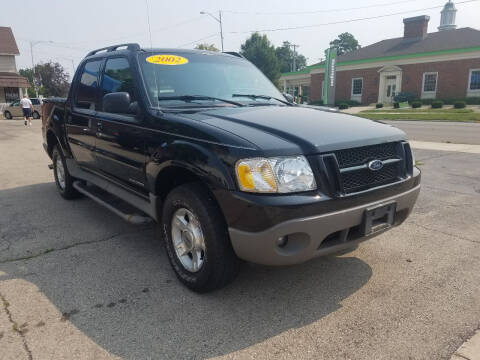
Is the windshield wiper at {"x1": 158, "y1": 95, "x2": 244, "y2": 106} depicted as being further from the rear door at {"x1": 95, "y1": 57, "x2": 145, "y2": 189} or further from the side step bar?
the side step bar

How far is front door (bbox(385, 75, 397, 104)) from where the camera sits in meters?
39.8

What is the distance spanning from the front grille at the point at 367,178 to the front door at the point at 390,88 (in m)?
40.6

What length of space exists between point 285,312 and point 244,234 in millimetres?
743

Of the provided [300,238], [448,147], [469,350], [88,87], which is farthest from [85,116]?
[448,147]

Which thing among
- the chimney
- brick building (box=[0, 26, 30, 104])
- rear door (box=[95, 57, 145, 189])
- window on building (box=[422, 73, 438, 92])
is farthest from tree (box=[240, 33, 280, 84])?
rear door (box=[95, 57, 145, 189])

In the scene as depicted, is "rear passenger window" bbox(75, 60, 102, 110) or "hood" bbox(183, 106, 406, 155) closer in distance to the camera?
"hood" bbox(183, 106, 406, 155)

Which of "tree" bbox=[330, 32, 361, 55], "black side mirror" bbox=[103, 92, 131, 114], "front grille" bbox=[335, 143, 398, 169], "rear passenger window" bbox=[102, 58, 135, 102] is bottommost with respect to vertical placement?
"front grille" bbox=[335, 143, 398, 169]

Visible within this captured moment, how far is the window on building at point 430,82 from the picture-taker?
120 feet

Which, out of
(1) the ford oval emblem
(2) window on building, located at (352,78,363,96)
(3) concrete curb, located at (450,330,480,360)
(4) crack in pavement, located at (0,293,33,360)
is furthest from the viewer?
(2) window on building, located at (352,78,363,96)

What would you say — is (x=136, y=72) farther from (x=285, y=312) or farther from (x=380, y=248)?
Result: (x=380, y=248)

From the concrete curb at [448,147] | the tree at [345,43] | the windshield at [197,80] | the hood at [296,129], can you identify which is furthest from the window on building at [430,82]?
the tree at [345,43]

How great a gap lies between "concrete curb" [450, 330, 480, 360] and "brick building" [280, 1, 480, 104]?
1246 inches

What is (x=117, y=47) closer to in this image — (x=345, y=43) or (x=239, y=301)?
(x=239, y=301)

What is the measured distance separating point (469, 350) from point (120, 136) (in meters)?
3.24
